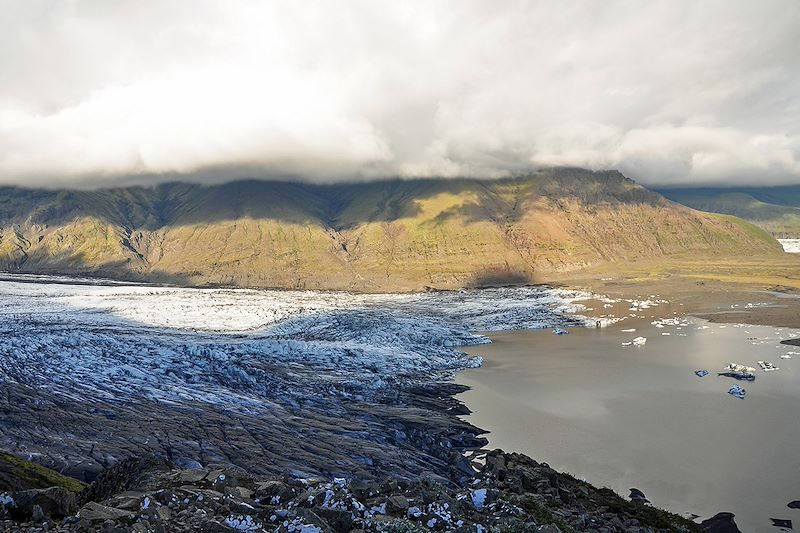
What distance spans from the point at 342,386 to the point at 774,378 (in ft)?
123

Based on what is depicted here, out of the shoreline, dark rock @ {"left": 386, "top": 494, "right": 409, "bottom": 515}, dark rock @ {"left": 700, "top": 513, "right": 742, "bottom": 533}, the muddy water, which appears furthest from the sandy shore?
dark rock @ {"left": 386, "top": 494, "right": 409, "bottom": 515}

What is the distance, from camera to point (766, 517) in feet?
72.9

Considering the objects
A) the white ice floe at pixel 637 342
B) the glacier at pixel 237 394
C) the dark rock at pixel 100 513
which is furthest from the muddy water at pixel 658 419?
the dark rock at pixel 100 513

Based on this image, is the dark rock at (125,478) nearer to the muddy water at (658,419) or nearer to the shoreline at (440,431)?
the shoreline at (440,431)

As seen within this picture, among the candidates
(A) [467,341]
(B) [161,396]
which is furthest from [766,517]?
(A) [467,341]

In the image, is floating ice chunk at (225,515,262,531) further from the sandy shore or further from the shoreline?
the sandy shore

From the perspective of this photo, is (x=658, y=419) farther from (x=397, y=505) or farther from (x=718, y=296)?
(x=718, y=296)

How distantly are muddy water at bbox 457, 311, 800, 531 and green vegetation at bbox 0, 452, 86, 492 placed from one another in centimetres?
2247

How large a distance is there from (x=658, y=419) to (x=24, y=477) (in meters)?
35.4

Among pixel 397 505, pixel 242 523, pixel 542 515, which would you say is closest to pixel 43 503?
pixel 242 523

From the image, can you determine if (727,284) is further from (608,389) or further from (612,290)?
(608,389)

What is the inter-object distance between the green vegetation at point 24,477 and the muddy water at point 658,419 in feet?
73.7

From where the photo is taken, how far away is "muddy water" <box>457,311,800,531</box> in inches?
1006

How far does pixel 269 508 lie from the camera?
11719 mm
